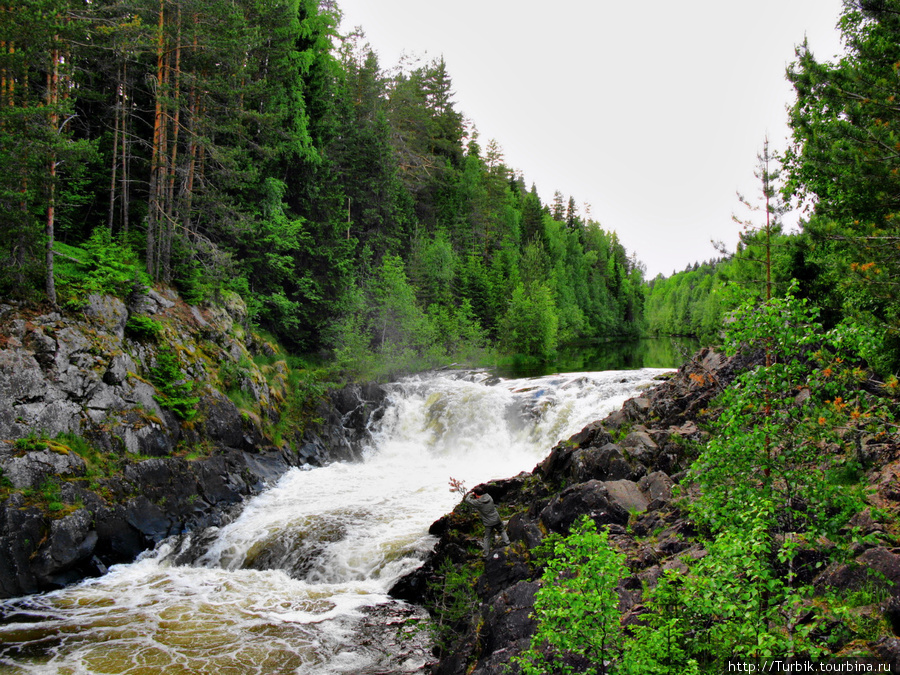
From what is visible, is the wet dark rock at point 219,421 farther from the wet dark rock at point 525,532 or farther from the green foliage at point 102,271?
the wet dark rock at point 525,532

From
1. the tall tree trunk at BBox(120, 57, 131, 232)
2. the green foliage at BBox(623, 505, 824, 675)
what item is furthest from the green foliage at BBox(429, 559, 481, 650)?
the tall tree trunk at BBox(120, 57, 131, 232)

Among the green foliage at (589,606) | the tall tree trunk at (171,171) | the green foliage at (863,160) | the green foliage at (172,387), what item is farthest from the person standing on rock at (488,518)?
the tall tree trunk at (171,171)

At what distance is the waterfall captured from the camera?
866cm

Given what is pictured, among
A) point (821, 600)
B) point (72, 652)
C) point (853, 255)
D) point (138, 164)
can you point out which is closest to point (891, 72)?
point (853, 255)

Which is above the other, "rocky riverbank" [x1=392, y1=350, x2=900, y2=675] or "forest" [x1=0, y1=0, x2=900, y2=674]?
"forest" [x1=0, y1=0, x2=900, y2=674]

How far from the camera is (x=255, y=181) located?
76.2 ft

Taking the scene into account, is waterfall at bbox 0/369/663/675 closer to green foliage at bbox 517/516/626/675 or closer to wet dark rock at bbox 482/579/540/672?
wet dark rock at bbox 482/579/540/672

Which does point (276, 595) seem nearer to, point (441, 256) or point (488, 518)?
point (488, 518)

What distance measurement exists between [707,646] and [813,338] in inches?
126

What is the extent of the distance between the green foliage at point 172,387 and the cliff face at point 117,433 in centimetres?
3

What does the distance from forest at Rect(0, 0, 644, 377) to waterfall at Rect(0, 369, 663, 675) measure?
26.4 ft

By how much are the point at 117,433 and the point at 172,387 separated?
2.44 meters

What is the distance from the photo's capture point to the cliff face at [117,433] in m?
11.0

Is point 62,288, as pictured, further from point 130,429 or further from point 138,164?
point 138,164
